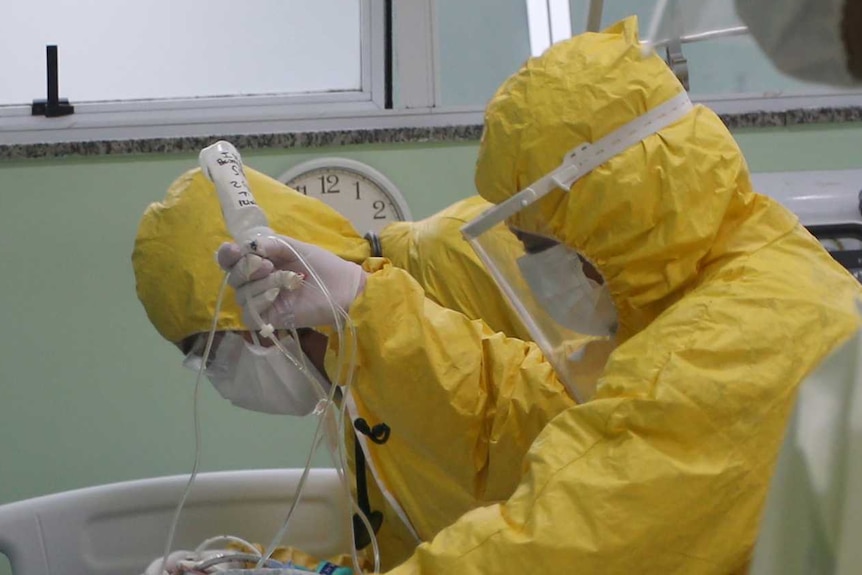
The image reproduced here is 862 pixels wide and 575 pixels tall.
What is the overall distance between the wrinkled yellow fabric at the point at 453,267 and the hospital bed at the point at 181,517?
36 cm

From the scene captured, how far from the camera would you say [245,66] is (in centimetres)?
221

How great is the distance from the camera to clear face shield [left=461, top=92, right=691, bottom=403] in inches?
41.3

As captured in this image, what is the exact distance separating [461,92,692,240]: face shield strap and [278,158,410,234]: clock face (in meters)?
0.97

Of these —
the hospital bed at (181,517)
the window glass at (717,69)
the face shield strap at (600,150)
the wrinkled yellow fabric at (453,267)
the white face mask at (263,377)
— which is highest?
the window glass at (717,69)

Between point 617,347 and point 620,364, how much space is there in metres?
0.13

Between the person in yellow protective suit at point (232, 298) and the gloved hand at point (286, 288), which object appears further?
the person in yellow protective suit at point (232, 298)

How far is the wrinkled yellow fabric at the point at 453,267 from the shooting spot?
1.52 metres

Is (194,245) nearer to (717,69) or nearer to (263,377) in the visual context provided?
(263,377)

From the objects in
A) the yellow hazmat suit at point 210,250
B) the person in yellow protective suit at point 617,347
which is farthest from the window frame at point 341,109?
the person in yellow protective suit at point 617,347

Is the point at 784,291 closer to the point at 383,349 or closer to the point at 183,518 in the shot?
the point at 383,349

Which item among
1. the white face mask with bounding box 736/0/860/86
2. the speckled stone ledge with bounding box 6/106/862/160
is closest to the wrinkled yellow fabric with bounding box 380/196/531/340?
the speckled stone ledge with bounding box 6/106/862/160

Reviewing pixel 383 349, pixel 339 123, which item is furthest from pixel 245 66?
pixel 383 349

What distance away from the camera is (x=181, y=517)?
5.34 feet

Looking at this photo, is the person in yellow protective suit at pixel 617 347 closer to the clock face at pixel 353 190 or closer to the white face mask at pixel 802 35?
the white face mask at pixel 802 35
